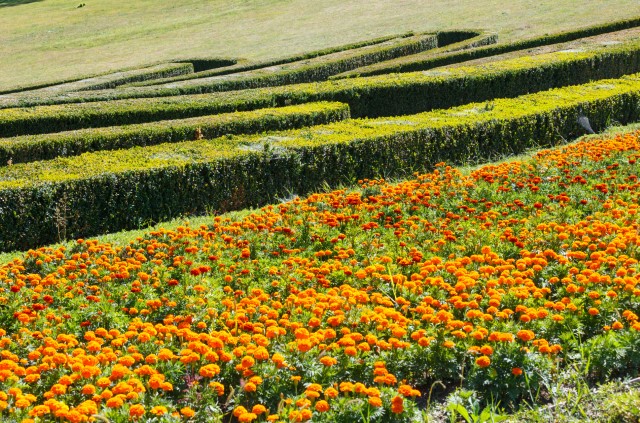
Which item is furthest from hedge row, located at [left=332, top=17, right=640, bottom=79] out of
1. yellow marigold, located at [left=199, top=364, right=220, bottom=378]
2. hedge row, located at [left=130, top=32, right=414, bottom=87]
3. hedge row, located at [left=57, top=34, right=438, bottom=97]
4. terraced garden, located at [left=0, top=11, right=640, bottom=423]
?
yellow marigold, located at [left=199, top=364, right=220, bottom=378]

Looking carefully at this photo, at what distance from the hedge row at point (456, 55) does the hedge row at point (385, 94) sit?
3019mm

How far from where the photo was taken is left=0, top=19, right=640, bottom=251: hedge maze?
32.1 feet

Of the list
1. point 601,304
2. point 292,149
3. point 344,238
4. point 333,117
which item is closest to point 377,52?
point 333,117

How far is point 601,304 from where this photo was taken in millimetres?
5328

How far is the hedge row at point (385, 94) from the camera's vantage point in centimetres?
1493

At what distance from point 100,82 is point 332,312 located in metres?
21.0

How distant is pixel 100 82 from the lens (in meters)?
24.5

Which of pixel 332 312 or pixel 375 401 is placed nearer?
pixel 375 401

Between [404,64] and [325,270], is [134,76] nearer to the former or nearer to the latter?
Result: [404,64]

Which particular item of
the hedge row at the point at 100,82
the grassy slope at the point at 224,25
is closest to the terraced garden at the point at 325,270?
the hedge row at the point at 100,82

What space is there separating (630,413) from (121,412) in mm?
2844

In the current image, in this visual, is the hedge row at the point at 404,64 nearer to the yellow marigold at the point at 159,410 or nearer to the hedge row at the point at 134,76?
the hedge row at the point at 134,76

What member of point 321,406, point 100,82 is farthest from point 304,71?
point 321,406

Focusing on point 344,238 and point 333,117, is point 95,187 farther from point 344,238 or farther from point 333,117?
point 333,117
